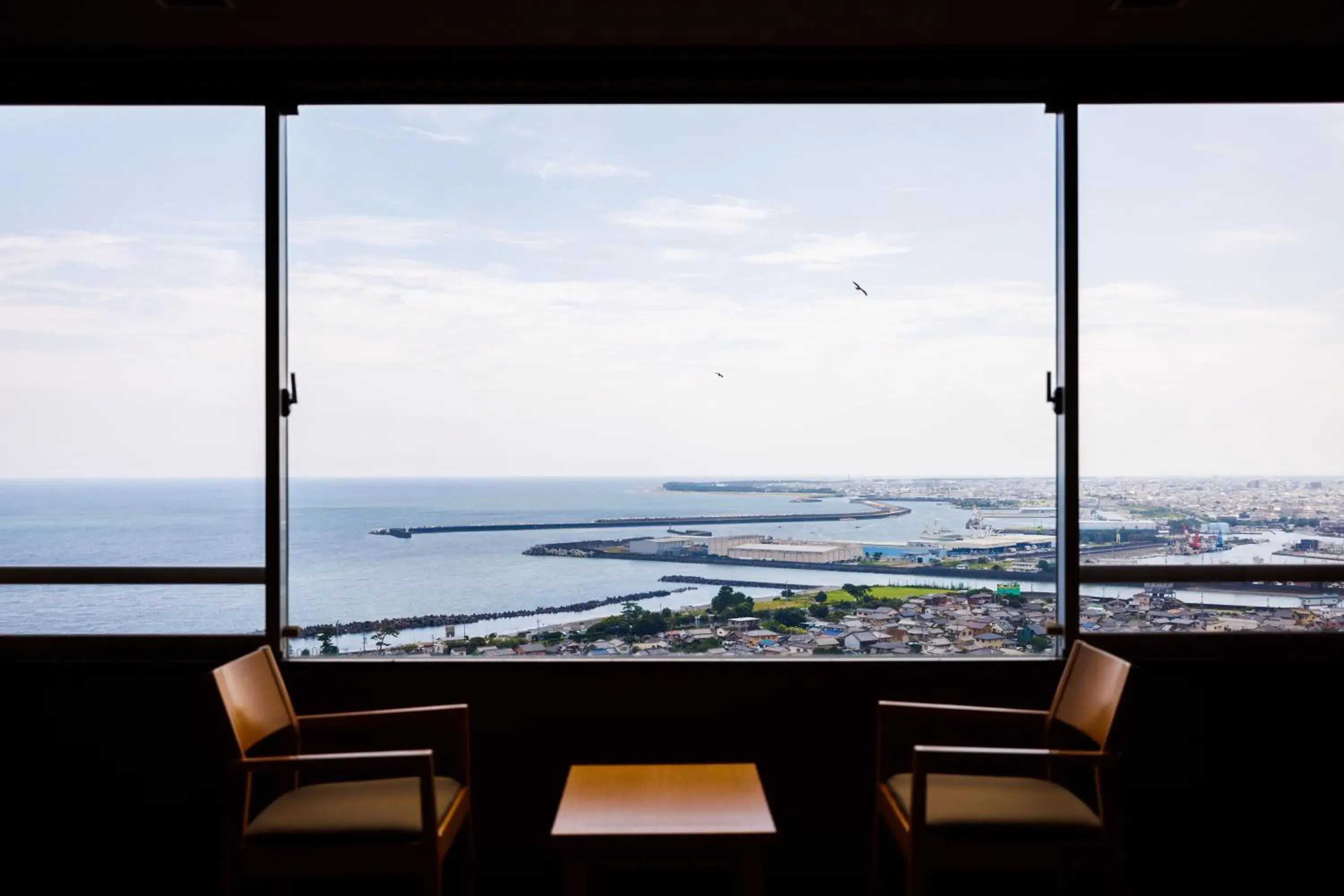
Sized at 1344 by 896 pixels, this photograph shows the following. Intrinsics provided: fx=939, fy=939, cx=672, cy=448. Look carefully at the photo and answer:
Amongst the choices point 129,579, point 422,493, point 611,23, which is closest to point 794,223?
point 611,23

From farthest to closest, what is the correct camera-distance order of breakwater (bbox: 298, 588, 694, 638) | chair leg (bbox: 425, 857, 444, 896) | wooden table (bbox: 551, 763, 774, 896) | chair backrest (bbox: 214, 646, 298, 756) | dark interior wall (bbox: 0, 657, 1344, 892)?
breakwater (bbox: 298, 588, 694, 638)
dark interior wall (bbox: 0, 657, 1344, 892)
chair backrest (bbox: 214, 646, 298, 756)
chair leg (bbox: 425, 857, 444, 896)
wooden table (bbox: 551, 763, 774, 896)

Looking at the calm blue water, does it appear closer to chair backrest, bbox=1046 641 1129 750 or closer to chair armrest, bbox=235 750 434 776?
chair backrest, bbox=1046 641 1129 750

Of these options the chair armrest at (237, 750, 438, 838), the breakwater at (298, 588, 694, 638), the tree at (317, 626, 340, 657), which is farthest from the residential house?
the tree at (317, 626, 340, 657)

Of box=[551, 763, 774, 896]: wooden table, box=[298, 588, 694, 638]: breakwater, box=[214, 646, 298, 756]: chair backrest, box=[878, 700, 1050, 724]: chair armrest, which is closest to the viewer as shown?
→ box=[551, 763, 774, 896]: wooden table

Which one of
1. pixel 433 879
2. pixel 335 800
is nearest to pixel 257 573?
pixel 335 800

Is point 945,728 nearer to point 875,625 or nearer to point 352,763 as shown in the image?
point 875,625

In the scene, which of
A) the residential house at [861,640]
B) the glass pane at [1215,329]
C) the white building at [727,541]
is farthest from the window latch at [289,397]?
the glass pane at [1215,329]

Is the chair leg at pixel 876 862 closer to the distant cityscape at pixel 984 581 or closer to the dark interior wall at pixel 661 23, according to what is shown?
the distant cityscape at pixel 984 581
